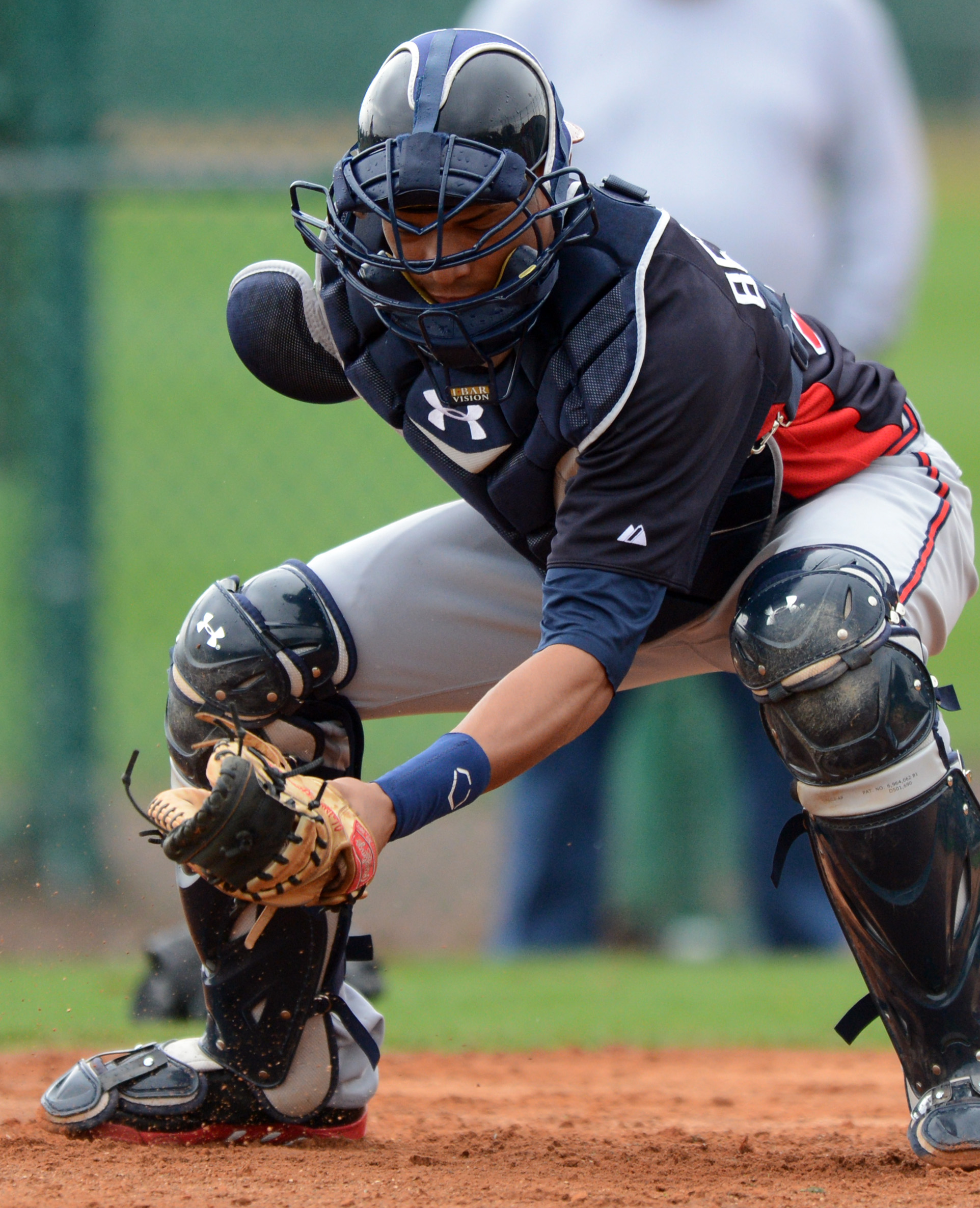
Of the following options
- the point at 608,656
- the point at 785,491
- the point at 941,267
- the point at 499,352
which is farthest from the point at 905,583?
the point at 941,267

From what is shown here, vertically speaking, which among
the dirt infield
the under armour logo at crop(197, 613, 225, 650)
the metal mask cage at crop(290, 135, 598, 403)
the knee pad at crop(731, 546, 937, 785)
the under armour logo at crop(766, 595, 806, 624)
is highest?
the metal mask cage at crop(290, 135, 598, 403)

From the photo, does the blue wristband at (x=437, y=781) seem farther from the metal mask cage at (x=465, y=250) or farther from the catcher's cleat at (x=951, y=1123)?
the catcher's cleat at (x=951, y=1123)

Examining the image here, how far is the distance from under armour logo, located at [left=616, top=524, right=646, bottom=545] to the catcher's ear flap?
2.43 feet

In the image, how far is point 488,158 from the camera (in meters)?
2.65

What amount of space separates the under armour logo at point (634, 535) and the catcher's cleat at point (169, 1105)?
1205mm

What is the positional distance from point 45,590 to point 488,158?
3578 mm

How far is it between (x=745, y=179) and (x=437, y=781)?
281 cm

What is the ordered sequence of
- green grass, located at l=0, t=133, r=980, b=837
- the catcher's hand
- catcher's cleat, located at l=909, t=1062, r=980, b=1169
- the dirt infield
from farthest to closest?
1. green grass, located at l=0, t=133, r=980, b=837
2. catcher's cleat, located at l=909, t=1062, r=980, b=1169
3. the dirt infield
4. the catcher's hand

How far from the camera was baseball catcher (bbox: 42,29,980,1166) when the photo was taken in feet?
8.57

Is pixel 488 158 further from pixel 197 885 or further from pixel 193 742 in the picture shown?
pixel 197 885

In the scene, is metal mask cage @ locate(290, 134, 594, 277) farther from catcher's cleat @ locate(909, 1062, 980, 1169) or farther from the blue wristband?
catcher's cleat @ locate(909, 1062, 980, 1169)

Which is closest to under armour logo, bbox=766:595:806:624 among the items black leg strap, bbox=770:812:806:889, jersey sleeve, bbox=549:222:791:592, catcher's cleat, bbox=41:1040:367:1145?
jersey sleeve, bbox=549:222:791:592

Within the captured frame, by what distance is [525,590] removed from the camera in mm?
3203

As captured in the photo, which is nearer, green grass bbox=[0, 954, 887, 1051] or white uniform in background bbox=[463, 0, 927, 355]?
green grass bbox=[0, 954, 887, 1051]
